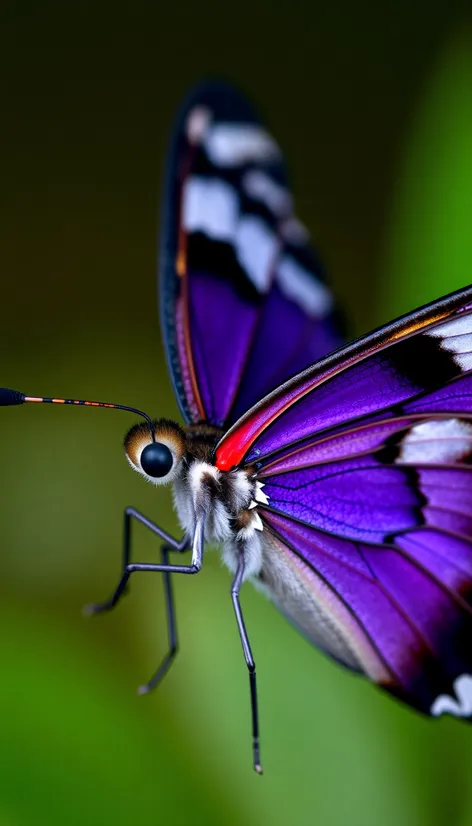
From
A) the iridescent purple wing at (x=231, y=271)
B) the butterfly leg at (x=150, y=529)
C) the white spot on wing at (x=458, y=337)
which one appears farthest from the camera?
the iridescent purple wing at (x=231, y=271)

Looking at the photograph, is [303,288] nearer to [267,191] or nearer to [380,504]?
[267,191]

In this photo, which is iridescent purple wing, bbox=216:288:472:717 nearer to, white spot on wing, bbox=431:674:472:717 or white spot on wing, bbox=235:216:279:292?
white spot on wing, bbox=431:674:472:717

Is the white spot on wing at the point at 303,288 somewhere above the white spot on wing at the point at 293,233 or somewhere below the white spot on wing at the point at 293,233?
below

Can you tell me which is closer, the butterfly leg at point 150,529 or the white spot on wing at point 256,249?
the butterfly leg at point 150,529

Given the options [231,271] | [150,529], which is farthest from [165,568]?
[231,271]

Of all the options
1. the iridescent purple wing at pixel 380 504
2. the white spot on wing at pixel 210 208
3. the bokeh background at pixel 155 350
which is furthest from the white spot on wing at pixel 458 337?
the white spot on wing at pixel 210 208

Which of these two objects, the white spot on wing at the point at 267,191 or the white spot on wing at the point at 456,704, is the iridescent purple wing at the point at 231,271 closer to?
the white spot on wing at the point at 267,191
